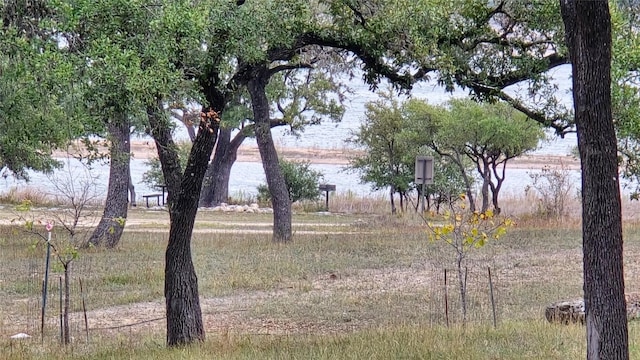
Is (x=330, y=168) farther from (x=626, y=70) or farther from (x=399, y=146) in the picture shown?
(x=626, y=70)

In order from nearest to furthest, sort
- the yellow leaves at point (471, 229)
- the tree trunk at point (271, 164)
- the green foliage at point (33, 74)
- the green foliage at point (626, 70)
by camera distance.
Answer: the green foliage at point (33, 74) < the yellow leaves at point (471, 229) < the green foliage at point (626, 70) < the tree trunk at point (271, 164)

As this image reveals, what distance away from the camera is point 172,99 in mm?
7734

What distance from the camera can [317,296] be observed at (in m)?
13.7

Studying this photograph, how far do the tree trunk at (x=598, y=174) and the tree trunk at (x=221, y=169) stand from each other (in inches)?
1266

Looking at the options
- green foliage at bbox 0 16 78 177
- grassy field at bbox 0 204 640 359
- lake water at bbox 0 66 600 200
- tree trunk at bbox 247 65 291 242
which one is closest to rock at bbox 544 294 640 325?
grassy field at bbox 0 204 640 359

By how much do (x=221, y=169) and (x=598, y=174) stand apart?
1359 inches

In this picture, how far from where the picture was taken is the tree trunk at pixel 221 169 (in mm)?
37781

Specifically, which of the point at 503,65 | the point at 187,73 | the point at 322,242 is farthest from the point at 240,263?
the point at 187,73

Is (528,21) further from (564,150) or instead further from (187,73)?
(564,150)

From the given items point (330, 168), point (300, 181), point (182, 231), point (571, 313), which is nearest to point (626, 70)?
point (571, 313)

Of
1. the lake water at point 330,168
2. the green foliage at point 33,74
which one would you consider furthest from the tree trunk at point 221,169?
the green foliage at point 33,74

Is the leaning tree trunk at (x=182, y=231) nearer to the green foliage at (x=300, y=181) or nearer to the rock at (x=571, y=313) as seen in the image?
the rock at (x=571, y=313)

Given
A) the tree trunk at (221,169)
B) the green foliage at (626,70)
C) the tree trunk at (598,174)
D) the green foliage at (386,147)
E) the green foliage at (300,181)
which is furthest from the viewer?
the green foliage at (300,181)

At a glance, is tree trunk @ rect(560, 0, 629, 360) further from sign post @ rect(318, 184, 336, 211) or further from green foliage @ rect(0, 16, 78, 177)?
sign post @ rect(318, 184, 336, 211)
